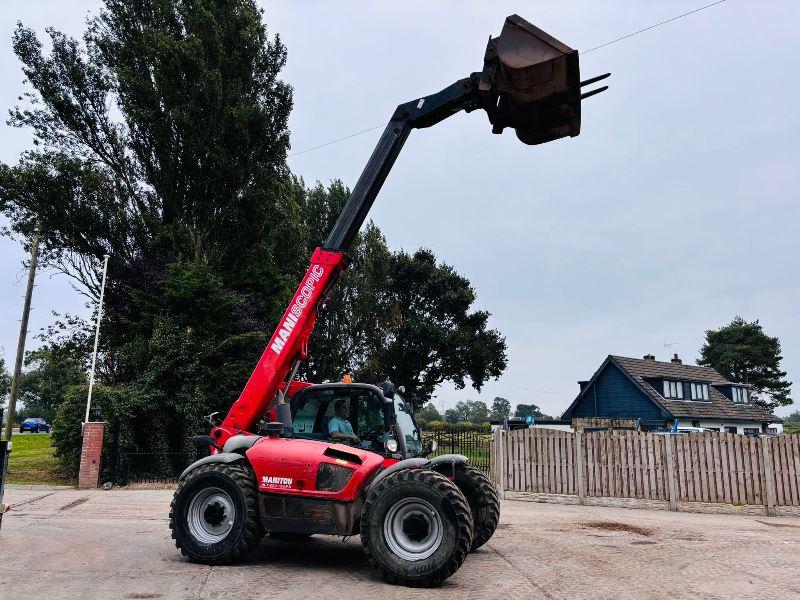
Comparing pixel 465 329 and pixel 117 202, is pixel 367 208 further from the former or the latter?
pixel 465 329

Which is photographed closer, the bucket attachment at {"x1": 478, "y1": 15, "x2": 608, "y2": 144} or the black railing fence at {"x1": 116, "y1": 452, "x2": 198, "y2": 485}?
the bucket attachment at {"x1": 478, "y1": 15, "x2": 608, "y2": 144}

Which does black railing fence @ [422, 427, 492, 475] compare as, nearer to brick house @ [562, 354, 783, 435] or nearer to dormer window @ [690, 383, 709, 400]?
brick house @ [562, 354, 783, 435]

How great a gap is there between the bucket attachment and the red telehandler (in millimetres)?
15

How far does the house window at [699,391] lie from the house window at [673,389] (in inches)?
60.3

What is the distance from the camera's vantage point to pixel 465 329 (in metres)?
49.1

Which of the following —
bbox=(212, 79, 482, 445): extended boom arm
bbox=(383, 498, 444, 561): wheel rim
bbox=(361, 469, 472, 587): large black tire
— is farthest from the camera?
bbox=(212, 79, 482, 445): extended boom arm

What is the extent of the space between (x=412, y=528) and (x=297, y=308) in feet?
10.8

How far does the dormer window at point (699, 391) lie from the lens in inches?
1698

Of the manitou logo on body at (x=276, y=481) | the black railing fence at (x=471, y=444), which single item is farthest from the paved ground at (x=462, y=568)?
the black railing fence at (x=471, y=444)

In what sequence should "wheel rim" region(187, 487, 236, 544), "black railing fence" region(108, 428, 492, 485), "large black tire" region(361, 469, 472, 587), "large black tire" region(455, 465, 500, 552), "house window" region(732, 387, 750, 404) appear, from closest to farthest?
"large black tire" region(361, 469, 472, 587)
"wheel rim" region(187, 487, 236, 544)
"large black tire" region(455, 465, 500, 552)
"black railing fence" region(108, 428, 492, 485)
"house window" region(732, 387, 750, 404)

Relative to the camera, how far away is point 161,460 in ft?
58.9

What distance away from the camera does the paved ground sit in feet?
19.7

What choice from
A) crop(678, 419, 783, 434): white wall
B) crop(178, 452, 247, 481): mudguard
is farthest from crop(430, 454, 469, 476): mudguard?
crop(678, 419, 783, 434): white wall

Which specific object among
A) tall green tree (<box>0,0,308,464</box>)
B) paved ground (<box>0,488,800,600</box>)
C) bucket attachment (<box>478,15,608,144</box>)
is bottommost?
paved ground (<box>0,488,800,600</box>)
